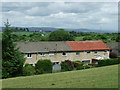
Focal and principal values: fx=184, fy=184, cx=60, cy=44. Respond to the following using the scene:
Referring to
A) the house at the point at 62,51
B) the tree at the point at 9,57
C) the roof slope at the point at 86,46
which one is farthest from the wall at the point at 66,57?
the tree at the point at 9,57

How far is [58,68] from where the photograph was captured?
34.2 meters

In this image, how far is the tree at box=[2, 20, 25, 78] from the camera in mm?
28562

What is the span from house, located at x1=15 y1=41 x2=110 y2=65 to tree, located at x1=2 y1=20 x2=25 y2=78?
7721mm

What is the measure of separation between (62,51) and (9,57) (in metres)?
15.4

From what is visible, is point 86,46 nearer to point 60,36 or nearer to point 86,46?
point 86,46

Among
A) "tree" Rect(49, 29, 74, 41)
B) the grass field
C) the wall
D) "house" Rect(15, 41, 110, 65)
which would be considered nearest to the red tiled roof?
"house" Rect(15, 41, 110, 65)

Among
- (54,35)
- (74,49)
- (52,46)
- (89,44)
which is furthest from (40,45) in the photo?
(54,35)

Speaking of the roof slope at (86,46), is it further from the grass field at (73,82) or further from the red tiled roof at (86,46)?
the grass field at (73,82)

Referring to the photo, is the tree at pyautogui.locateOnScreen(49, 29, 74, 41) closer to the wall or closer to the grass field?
the wall

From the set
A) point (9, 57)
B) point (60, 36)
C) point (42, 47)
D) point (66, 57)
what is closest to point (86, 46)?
point (66, 57)

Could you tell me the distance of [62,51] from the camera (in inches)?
1663

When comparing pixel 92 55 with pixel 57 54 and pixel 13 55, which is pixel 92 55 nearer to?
pixel 57 54

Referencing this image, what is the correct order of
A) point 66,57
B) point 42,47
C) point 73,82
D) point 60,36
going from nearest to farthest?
point 73,82
point 42,47
point 66,57
point 60,36

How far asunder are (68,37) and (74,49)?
6272cm
